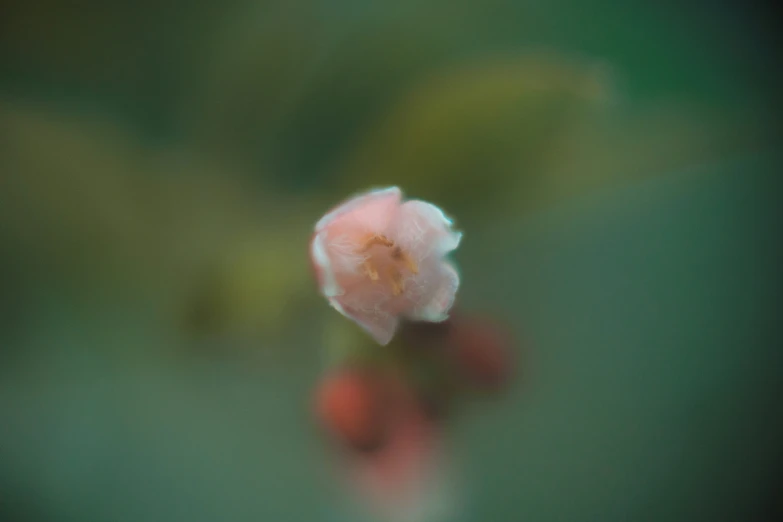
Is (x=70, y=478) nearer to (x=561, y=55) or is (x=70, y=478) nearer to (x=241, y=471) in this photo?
(x=241, y=471)

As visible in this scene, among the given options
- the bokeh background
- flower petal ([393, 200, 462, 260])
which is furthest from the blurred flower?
flower petal ([393, 200, 462, 260])

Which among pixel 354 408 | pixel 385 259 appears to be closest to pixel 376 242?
pixel 385 259

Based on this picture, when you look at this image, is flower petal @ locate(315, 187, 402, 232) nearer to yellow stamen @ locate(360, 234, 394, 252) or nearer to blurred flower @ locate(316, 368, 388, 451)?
yellow stamen @ locate(360, 234, 394, 252)

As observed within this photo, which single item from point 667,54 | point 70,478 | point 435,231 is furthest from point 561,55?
point 70,478

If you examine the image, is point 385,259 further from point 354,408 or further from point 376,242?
point 354,408

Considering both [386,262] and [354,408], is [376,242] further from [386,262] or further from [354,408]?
[354,408]

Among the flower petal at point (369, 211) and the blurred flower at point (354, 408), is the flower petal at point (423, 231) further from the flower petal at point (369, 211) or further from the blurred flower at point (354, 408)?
the blurred flower at point (354, 408)

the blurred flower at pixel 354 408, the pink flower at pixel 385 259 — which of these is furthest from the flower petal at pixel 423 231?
the blurred flower at pixel 354 408

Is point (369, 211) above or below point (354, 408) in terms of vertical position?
above
